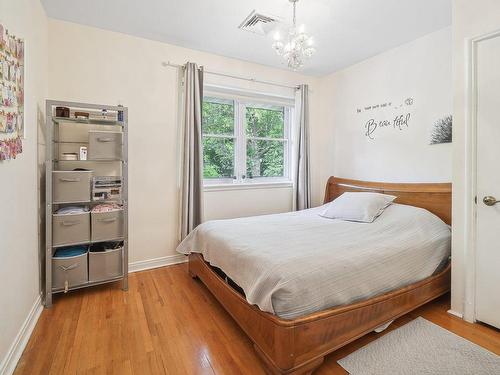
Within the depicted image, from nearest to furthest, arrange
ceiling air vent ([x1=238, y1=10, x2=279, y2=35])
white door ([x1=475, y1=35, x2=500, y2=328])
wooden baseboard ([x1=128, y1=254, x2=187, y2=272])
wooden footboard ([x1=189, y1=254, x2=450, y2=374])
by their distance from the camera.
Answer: wooden footboard ([x1=189, y1=254, x2=450, y2=374])
white door ([x1=475, y1=35, x2=500, y2=328])
ceiling air vent ([x1=238, y1=10, x2=279, y2=35])
wooden baseboard ([x1=128, y1=254, x2=187, y2=272])

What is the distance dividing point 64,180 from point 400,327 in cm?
283

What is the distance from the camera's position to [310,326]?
4.67 ft

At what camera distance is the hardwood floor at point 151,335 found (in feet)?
5.03

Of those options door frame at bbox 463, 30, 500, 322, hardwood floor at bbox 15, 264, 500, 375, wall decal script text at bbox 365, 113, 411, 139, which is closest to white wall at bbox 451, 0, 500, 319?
door frame at bbox 463, 30, 500, 322

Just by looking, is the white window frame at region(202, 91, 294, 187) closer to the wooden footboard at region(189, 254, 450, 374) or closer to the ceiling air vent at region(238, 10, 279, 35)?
the ceiling air vent at region(238, 10, 279, 35)

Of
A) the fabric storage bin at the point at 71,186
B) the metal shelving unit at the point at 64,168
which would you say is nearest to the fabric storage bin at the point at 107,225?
the metal shelving unit at the point at 64,168

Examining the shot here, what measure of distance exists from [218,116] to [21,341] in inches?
112

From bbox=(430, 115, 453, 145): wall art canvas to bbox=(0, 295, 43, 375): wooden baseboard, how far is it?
3.75 m

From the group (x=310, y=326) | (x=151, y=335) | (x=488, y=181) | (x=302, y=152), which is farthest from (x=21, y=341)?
(x=302, y=152)

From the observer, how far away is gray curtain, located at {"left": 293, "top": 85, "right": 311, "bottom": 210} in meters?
3.78

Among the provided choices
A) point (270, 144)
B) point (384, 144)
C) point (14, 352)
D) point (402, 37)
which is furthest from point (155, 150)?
point (402, 37)

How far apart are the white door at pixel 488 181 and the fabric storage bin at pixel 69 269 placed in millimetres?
3116

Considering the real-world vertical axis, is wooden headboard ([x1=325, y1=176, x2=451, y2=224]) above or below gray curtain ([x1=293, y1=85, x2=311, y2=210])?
below

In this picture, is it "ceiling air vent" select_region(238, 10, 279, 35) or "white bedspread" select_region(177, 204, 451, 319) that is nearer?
"white bedspread" select_region(177, 204, 451, 319)
